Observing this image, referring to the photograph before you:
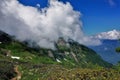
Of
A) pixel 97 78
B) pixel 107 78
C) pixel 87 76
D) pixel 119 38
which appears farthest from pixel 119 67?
pixel 87 76

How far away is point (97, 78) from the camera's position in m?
122

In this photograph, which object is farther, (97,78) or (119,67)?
(97,78)

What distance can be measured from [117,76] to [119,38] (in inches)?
732

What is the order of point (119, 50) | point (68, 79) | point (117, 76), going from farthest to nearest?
point (68, 79)
point (117, 76)
point (119, 50)

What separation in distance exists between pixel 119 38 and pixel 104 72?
4117cm

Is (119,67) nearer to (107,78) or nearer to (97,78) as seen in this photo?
(107,78)

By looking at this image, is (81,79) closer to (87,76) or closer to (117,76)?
(87,76)

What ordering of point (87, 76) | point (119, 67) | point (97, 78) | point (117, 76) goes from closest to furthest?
point (119, 67)
point (117, 76)
point (97, 78)
point (87, 76)

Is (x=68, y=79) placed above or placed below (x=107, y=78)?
above

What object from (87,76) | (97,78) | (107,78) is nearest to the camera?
(107,78)

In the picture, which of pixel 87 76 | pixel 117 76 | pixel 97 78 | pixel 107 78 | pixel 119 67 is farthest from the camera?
pixel 87 76

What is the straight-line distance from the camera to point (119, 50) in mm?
83188

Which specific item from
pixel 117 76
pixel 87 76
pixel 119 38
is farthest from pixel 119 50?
pixel 87 76

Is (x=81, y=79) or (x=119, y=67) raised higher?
(x=81, y=79)
